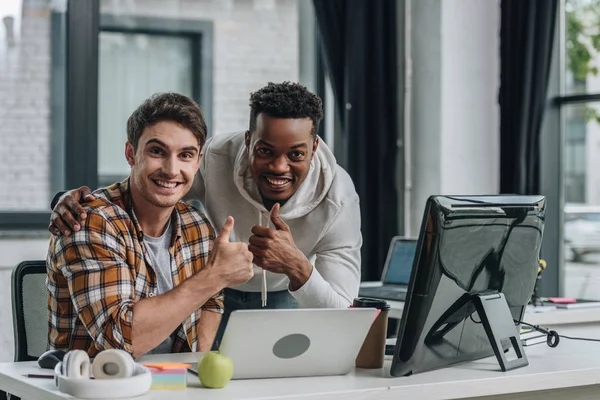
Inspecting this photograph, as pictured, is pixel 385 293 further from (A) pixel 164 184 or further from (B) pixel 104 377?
(B) pixel 104 377

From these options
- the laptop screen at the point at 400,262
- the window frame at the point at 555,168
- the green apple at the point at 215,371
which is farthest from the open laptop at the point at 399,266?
the green apple at the point at 215,371

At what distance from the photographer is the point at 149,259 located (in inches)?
84.0

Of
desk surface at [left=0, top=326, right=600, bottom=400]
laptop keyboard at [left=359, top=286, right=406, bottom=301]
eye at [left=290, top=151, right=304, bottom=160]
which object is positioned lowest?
laptop keyboard at [left=359, top=286, right=406, bottom=301]

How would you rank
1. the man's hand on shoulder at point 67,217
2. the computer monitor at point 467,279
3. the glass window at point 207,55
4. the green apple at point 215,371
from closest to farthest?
the green apple at point 215,371 < the computer monitor at point 467,279 < the man's hand on shoulder at point 67,217 < the glass window at point 207,55

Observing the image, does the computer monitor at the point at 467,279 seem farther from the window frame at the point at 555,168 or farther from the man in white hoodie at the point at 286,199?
the window frame at the point at 555,168

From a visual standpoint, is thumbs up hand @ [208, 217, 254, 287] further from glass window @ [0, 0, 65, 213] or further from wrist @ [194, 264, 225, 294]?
glass window @ [0, 0, 65, 213]

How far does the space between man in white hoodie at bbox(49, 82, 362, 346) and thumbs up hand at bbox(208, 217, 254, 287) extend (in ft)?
0.52

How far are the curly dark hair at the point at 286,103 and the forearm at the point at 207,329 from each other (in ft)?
1.64

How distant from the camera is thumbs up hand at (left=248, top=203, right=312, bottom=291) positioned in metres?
2.12

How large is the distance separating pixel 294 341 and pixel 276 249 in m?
0.44

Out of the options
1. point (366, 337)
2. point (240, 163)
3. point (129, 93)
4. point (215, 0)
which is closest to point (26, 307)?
point (240, 163)

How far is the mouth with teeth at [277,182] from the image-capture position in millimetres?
2393

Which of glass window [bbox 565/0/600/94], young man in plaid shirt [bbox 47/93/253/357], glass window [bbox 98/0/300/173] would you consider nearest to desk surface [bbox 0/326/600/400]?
young man in plaid shirt [bbox 47/93/253/357]

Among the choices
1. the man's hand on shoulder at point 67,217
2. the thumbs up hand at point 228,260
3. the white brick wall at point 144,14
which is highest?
the white brick wall at point 144,14
